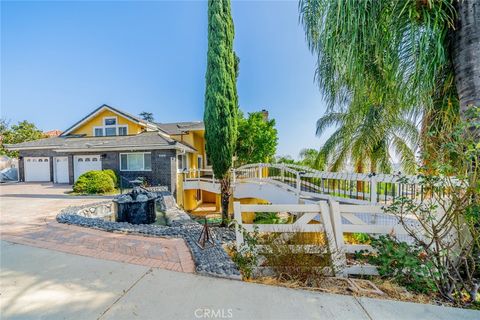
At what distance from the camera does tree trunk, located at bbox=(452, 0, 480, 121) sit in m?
3.46

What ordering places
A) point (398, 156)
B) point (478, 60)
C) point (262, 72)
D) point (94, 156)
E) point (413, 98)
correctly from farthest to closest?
1. point (262, 72)
2. point (94, 156)
3. point (398, 156)
4. point (413, 98)
5. point (478, 60)

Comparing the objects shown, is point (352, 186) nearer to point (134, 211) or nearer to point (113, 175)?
point (134, 211)

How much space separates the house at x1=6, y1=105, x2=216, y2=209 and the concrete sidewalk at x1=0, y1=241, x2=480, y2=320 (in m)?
10.7

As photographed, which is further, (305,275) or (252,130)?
(252,130)

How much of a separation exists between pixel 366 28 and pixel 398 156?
7788mm

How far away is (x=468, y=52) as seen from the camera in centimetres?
354

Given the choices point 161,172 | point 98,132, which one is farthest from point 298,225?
point 98,132


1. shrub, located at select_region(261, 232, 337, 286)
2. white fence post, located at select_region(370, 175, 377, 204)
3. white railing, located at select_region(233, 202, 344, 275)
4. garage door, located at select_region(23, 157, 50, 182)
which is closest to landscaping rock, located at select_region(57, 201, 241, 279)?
white railing, located at select_region(233, 202, 344, 275)

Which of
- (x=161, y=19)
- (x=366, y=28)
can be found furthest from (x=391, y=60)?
(x=161, y=19)

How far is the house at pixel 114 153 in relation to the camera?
13562mm

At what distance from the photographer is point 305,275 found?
120 inches

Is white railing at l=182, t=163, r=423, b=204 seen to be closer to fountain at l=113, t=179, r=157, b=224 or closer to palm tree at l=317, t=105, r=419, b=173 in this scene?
palm tree at l=317, t=105, r=419, b=173

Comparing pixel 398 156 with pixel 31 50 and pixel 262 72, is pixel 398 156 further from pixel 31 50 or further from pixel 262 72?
pixel 31 50

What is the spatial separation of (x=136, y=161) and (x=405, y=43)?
1489 cm
